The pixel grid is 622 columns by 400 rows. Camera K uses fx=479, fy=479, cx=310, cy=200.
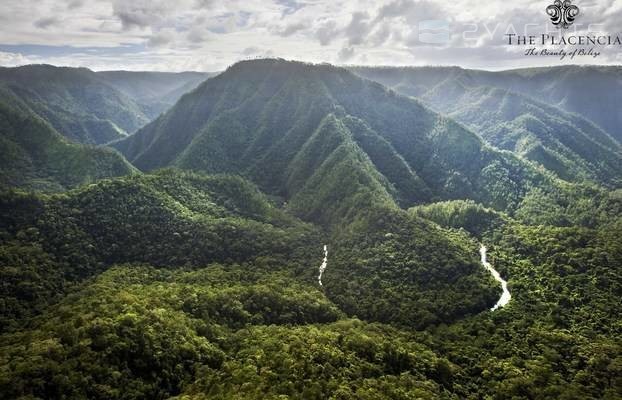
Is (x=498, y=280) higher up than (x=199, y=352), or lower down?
lower down

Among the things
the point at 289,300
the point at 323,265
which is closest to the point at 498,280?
the point at 323,265

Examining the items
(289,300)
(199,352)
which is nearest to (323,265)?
(289,300)

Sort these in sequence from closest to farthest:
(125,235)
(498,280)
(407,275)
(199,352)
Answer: (199,352) < (407,275) < (498,280) < (125,235)

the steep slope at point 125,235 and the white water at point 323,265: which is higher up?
the steep slope at point 125,235

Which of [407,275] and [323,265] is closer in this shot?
[407,275]

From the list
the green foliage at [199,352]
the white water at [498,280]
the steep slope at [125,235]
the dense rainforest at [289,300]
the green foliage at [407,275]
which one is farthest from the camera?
the white water at [498,280]

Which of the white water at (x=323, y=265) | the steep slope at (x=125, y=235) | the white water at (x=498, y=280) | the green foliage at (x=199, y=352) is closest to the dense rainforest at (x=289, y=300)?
the green foliage at (x=199, y=352)

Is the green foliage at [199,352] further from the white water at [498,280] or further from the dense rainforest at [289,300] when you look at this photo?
the white water at [498,280]

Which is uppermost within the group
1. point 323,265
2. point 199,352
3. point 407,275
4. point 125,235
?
point 125,235

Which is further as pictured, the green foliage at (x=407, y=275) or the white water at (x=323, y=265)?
the white water at (x=323, y=265)

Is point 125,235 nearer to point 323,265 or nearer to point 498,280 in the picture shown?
point 323,265

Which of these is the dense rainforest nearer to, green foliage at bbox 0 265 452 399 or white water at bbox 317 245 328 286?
green foliage at bbox 0 265 452 399

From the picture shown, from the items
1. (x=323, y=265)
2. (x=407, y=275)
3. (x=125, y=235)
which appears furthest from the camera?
(x=323, y=265)
